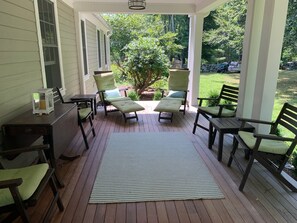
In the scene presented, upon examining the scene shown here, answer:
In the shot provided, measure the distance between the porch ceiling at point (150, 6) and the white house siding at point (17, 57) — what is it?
8.39 ft

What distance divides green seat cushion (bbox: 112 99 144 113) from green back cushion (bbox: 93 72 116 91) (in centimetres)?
65

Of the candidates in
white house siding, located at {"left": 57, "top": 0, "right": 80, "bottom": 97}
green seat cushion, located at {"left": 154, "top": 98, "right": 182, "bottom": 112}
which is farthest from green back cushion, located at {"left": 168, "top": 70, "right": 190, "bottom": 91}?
white house siding, located at {"left": 57, "top": 0, "right": 80, "bottom": 97}

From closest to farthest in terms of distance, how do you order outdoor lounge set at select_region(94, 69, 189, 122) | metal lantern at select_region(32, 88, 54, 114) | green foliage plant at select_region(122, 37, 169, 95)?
1. metal lantern at select_region(32, 88, 54, 114)
2. outdoor lounge set at select_region(94, 69, 189, 122)
3. green foliage plant at select_region(122, 37, 169, 95)

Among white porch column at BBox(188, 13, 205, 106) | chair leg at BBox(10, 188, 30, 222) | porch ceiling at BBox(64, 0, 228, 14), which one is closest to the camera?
chair leg at BBox(10, 188, 30, 222)

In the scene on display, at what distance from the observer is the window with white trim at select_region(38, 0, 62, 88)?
3.57 meters

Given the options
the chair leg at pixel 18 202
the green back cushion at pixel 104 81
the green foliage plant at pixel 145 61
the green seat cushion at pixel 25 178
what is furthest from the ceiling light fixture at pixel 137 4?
the chair leg at pixel 18 202

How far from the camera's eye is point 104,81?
220 inches

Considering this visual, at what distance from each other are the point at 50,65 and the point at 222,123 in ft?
9.63

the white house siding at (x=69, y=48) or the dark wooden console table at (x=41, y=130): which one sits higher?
the white house siding at (x=69, y=48)

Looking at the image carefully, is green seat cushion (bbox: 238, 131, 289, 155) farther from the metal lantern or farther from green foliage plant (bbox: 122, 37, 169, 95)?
green foliage plant (bbox: 122, 37, 169, 95)

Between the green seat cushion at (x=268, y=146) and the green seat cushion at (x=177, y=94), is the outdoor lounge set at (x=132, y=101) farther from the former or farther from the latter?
the green seat cushion at (x=268, y=146)

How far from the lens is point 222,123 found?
3217mm

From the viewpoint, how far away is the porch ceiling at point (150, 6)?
5418 mm

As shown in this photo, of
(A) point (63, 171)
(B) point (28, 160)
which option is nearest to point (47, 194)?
(A) point (63, 171)
